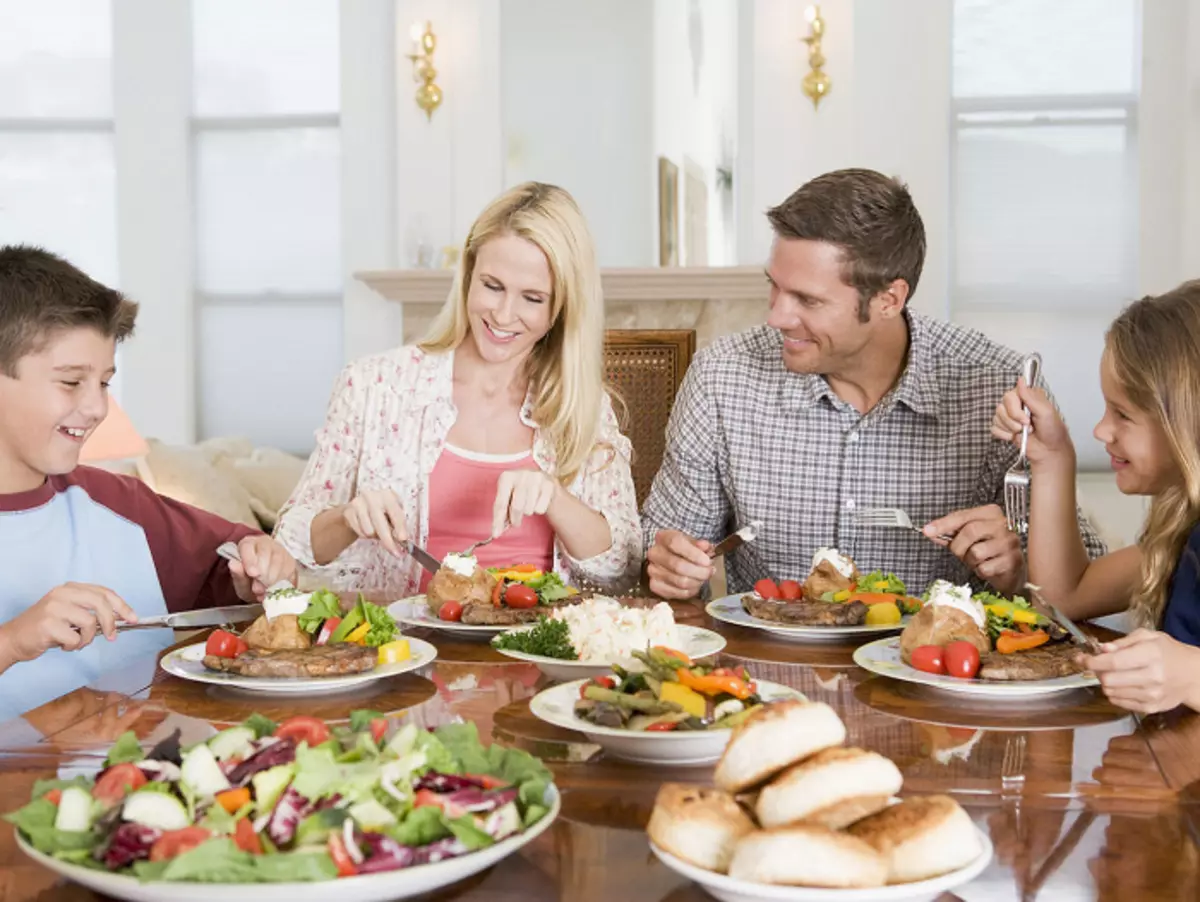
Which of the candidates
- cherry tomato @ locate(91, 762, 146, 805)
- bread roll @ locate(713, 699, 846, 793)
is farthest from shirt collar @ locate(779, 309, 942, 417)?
cherry tomato @ locate(91, 762, 146, 805)

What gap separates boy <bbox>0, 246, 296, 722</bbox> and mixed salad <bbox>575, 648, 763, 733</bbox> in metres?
0.85

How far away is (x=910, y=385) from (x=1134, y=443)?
0.67 meters

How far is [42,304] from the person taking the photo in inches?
72.8

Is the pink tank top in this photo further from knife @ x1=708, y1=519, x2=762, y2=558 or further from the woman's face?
knife @ x1=708, y1=519, x2=762, y2=558

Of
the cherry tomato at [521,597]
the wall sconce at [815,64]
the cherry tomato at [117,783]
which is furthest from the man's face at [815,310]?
the wall sconce at [815,64]

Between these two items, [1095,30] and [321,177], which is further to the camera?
[321,177]

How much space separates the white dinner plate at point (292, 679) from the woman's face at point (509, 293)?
3.38 feet

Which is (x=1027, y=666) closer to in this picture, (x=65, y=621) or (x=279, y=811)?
(x=279, y=811)

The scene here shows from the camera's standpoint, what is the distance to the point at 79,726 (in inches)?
52.2

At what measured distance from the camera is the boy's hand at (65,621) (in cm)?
147

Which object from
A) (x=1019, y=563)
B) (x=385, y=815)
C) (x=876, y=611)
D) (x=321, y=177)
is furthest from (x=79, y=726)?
Result: (x=321, y=177)

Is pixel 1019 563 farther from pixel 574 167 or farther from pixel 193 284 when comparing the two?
pixel 193 284

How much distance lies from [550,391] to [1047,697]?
1330 mm

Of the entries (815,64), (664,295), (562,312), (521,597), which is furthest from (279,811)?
(815,64)
